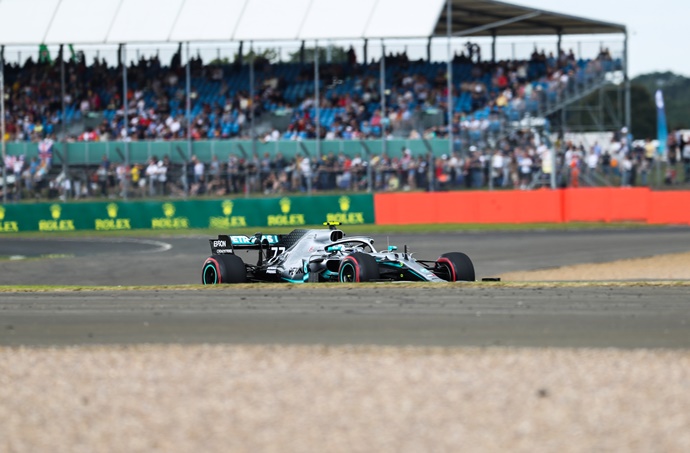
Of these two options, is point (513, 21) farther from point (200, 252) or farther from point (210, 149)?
point (200, 252)

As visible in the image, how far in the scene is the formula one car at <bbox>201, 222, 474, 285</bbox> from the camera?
53.4 feet

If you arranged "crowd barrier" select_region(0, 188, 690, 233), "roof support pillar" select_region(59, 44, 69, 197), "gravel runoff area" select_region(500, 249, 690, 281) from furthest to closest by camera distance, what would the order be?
1. "roof support pillar" select_region(59, 44, 69, 197)
2. "crowd barrier" select_region(0, 188, 690, 233)
3. "gravel runoff area" select_region(500, 249, 690, 281)

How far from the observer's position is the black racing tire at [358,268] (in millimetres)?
15867

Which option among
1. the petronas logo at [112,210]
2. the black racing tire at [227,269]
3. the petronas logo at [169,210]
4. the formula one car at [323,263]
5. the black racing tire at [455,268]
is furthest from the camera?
the petronas logo at [112,210]

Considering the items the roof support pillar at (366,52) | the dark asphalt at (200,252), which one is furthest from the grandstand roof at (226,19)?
the dark asphalt at (200,252)

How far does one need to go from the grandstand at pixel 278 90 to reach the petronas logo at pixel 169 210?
3423 millimetres

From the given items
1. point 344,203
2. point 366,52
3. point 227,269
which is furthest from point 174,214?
point 227,269

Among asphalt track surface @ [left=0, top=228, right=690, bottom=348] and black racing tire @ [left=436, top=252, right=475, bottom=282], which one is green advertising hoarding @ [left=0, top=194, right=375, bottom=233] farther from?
asphalt track surface @ [left=0, top=228, right=690, bottom=348]

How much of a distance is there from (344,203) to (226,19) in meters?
10.1

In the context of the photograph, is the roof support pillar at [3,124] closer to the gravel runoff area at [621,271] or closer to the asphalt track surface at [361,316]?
the gravel runoff area at [621,271]

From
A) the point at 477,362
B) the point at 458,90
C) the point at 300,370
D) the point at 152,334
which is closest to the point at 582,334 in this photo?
the point at 477,362

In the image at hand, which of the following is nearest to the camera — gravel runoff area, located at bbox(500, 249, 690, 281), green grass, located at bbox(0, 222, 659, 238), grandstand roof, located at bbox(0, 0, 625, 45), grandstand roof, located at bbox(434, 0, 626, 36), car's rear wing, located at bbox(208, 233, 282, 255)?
car's rear wing, located at bbox(208, 233, 282, 255)

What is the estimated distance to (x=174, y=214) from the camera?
34688 millimetres

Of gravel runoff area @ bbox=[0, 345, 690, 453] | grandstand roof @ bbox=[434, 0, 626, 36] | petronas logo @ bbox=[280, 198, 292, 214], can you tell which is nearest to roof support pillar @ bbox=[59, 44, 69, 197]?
petronas logo @ bbox=[280, 198, 292, 214]
